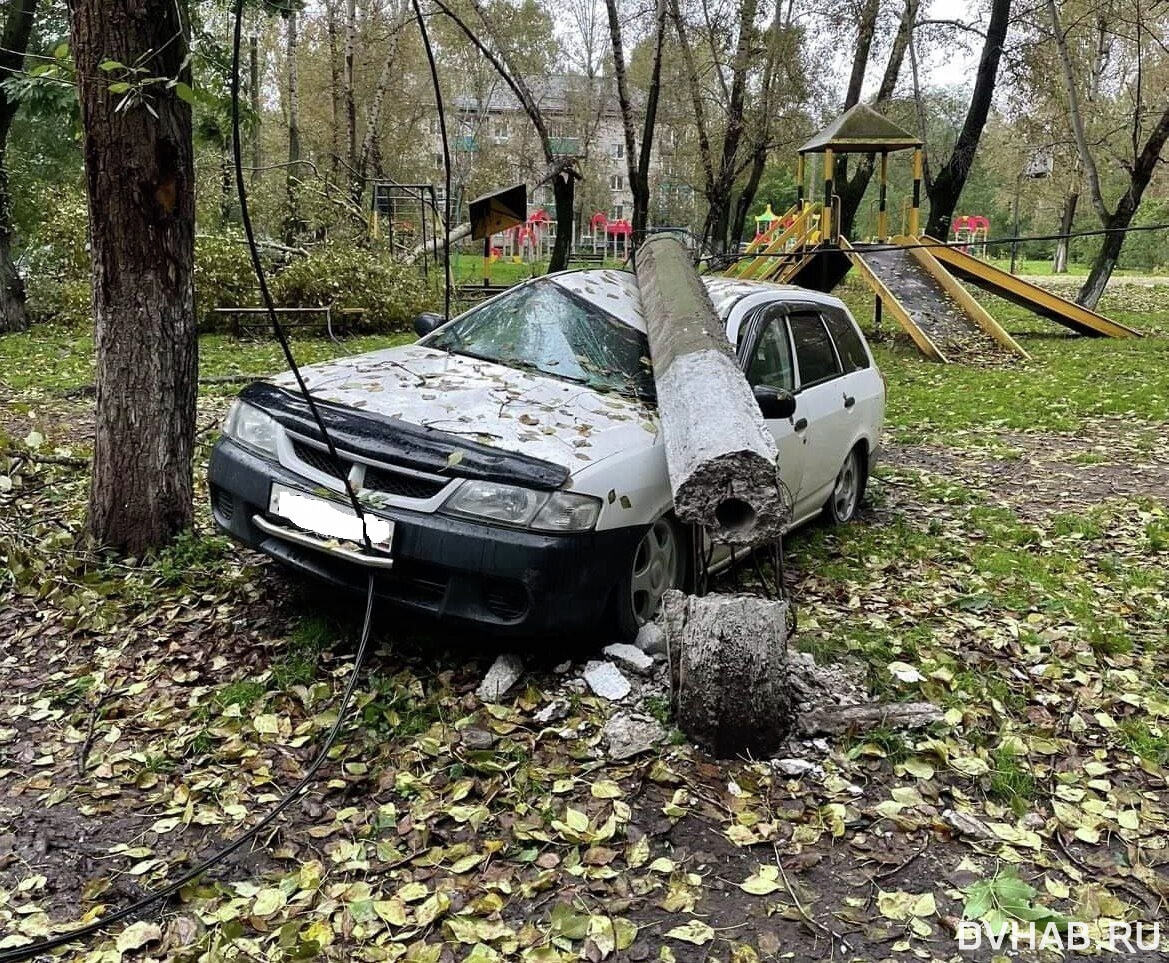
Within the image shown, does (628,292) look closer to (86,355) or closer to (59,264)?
(86,355)

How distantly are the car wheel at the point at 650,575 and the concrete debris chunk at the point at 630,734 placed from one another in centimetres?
48

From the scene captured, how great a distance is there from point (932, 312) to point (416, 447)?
48.3 feet

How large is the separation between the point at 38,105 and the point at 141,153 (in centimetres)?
1155

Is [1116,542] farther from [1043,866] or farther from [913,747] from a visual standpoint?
[1043,866]

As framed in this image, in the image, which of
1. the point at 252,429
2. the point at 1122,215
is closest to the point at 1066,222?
the point at 1122,215

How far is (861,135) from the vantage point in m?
17.7

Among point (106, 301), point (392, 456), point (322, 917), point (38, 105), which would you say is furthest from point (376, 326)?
point (322, 917)

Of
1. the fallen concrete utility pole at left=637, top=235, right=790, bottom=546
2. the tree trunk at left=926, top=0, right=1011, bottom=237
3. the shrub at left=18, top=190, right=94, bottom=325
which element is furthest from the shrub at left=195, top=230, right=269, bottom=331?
the tree trunk at left=926, top=0, right=1011, bottom=237

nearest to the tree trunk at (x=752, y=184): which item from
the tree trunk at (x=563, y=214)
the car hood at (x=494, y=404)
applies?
the tree trunk at (x=563, y=214)

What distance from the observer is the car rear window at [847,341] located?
630cm

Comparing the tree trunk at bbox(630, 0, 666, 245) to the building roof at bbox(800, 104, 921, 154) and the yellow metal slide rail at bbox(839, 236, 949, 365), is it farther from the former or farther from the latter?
the yellow metal slide rail at bbox(839, 236, 949, 365)

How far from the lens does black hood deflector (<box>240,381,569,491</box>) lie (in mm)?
3598

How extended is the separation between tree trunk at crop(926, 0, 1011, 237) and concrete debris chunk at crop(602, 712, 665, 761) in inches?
806

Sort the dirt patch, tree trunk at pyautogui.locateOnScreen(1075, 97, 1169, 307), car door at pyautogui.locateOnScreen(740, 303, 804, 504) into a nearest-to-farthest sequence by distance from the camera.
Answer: car door at pyautogui.locateOnScreen(740, 303, 804, 504) → the dirt patch → tree trunk at pyautogui.locateOnScreen(1075, 97, 1169, 307)
